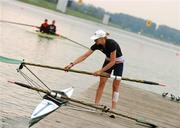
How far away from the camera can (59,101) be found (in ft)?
37.3

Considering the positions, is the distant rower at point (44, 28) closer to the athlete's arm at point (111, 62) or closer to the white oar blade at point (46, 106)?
the athlete's arm at point (111, 62)

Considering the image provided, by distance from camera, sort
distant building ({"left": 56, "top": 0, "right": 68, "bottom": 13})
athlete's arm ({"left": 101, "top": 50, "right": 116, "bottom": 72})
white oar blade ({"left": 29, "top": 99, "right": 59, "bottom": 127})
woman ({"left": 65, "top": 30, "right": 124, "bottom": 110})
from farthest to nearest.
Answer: distant building ({"left": 56, "top": 0, "right": 68, "bottom": 13}), athlete's arm ({"left": 101, "top": 50, "right": 116, "bottom": 72}), woman ({"left": 65, "top": 30, "right": 124, "bottom": 110}), white oar blade ({"left": 29, "top": 99, "right": 59, "bottom": 127})

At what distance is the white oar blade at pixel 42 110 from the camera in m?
10.3

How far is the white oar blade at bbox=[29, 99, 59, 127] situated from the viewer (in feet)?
33.7

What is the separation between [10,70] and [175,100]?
8.41m

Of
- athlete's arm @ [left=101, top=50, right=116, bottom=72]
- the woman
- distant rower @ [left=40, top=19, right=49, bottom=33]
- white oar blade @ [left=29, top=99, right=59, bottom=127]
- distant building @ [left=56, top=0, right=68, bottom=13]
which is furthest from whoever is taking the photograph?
distant building @ [left=56, top=0, right=68, bottom=13]

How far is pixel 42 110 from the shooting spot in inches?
418

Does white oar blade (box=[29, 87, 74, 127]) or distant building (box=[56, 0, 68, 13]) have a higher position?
white oar blade (box=[29, 87, 74, 127])

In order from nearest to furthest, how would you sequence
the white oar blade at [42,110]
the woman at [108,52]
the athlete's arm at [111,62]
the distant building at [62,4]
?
1. the white oar blade at [42,110]
2. the woman at [108,52]
3. the athlete's arm at [111,62]
4. the distant building at [62,4]

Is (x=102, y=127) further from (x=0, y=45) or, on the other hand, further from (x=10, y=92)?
(x=0, y=45)

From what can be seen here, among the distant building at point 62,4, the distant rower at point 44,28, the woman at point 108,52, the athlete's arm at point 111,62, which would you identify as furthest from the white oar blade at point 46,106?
the distant building at point 62,4

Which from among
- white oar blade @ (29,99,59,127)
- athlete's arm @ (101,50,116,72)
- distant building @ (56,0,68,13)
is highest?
athlete's arm @ (101,50,116,72)

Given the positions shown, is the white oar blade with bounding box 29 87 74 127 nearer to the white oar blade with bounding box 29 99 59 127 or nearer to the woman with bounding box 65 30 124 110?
the white oar blade with bounding box 29 99 59 127

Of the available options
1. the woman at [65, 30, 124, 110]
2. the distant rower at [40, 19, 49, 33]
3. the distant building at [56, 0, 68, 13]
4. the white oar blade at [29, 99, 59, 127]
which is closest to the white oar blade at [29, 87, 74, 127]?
the white oar blade at [29, 99, 59, 127]
